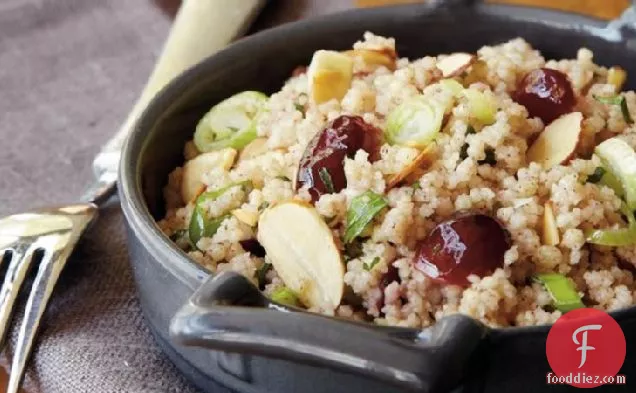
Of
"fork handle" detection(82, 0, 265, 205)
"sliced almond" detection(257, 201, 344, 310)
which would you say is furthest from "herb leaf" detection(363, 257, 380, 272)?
"fork handle" detection(82, 0, 265, 205)

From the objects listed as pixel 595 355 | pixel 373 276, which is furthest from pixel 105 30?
pixel 595 355

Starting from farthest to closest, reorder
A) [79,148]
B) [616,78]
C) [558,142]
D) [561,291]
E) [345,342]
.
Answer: [79,148] → [616,78] → [558,142] → [561,291] → [345,342]

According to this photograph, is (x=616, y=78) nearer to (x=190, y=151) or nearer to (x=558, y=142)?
(x=558, y=142)

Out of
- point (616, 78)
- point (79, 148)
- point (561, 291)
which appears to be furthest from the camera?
point (79, 148)

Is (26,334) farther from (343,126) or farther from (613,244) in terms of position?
(613,244)

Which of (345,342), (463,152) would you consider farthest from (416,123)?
(345,342)

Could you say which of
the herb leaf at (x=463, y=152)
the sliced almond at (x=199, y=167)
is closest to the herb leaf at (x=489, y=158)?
→ the herb leaf at (x=463, y=152)

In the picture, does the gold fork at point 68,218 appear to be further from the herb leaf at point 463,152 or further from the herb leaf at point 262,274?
the herb leaf at point 463,152
